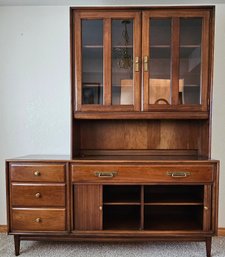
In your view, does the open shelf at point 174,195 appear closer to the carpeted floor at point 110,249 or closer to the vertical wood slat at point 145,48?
the carpeted floor at point 110,249

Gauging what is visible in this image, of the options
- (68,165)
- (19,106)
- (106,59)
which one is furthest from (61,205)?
(106,59)

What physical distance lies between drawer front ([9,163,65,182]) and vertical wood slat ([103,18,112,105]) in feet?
2.10

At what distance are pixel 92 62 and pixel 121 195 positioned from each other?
3.71ft

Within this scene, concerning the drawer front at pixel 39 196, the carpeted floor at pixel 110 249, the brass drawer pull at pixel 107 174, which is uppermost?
the brass drawer pull at pixel 107 174

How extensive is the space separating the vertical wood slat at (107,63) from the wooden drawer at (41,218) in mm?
940

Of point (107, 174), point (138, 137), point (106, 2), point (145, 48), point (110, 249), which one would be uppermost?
point (106, 2)

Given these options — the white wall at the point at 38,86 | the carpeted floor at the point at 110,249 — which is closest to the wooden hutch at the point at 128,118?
the carpeted floor at the point at 110,249

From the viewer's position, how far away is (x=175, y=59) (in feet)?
5.75

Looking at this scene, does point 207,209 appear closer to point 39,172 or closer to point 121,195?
point 121,195

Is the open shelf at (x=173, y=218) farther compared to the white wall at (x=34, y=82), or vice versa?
the white wall at (x=34, y=82)

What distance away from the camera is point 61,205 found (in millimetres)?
1685

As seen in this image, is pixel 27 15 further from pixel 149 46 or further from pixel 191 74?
pixel 191 74

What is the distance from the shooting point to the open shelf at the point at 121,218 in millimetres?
1745

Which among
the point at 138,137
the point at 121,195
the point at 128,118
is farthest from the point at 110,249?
the point at 128,118
